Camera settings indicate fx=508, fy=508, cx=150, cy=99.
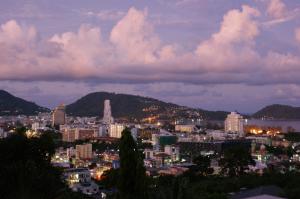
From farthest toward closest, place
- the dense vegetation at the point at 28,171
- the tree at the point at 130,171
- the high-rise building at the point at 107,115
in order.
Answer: the high-rise building at the point at 107,115 < the dense vegetation at the point at 28,171 < the tree at the point at 130,171

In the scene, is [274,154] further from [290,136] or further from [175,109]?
[175,109]

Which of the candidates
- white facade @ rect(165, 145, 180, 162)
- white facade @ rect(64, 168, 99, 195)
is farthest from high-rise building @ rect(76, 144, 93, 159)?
white facade @ rect(64, 168, 99, 195)

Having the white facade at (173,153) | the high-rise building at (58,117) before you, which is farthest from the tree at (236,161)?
the high-rise building at (58,117)

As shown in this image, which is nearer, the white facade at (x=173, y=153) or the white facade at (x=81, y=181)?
the white facade at (x=81, y=181)

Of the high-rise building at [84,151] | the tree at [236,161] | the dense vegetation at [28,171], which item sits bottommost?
the high-rise building at [84,151]

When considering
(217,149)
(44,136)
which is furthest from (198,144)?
(44,136)

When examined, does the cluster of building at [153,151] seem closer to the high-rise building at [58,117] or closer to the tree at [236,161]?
the tree at [236,161]

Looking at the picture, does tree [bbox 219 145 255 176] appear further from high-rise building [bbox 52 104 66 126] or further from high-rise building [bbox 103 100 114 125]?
high-rise building [bbox 52 104 66 126]

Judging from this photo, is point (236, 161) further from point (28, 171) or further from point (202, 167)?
point (28, 171)

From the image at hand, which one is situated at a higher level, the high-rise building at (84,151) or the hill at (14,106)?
the hill at (14,106)
